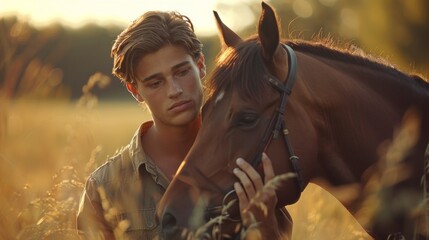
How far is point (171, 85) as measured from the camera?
163 inches

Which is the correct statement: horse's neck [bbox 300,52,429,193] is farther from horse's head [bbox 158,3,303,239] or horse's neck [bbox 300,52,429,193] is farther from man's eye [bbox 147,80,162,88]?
man's eye [bbox 147,80,162,88]

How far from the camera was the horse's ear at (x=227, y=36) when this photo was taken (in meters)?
3.95

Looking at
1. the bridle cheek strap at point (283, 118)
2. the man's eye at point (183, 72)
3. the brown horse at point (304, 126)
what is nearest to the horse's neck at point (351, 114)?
the brown horse at point (304, 126)

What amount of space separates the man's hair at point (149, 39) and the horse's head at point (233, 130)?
712mm

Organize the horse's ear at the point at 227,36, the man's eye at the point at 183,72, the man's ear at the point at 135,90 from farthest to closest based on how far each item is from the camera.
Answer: the man's ear at the point at 135,90 → the man's eye at the point at 183,72 → the horse's ear at the point at 227,36

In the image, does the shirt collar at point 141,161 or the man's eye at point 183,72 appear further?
the shirt collar at point 141,161

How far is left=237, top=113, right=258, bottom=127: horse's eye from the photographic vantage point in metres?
3.53

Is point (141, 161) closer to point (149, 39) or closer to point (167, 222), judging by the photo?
point (149, 39)

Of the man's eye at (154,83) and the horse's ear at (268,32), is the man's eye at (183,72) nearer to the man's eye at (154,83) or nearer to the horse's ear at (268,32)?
the man's eye at (154,83)

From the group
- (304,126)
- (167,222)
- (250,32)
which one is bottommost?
(167,222)

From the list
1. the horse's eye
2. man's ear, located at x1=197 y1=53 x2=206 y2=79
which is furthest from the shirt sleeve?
the horse's eye

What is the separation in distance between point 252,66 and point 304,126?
0.41m

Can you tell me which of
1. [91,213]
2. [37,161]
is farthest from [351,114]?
[37,161]

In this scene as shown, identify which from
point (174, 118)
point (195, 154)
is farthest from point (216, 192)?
point (174, 118)
